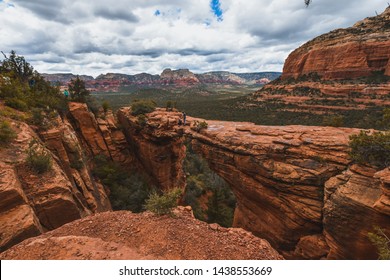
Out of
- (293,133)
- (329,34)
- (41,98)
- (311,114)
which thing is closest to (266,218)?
(293,133)

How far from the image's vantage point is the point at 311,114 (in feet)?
150

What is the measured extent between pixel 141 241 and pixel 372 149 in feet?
34.8

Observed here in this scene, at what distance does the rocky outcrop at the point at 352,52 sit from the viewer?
178 ft

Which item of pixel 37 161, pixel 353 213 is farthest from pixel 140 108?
pixel 353 213

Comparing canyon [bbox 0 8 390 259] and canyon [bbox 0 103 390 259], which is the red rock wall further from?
canyon [bbox 0 103 390 259]

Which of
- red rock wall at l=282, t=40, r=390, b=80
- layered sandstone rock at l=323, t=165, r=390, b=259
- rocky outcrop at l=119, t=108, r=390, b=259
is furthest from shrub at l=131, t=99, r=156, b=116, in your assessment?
red rock wall at l=282, t=40, r=390, b=80

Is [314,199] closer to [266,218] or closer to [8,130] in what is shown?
[266,218]

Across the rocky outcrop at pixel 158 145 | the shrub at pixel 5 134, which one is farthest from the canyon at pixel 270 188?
the rocky outcrop at pixel 158 145

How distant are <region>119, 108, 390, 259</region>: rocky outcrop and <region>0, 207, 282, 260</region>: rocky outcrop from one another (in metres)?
5.07

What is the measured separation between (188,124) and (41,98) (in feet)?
43.3

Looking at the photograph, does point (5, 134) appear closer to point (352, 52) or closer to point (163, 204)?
point (163, 204)

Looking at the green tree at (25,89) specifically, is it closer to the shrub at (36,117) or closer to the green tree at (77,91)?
the shrub at (36,117)

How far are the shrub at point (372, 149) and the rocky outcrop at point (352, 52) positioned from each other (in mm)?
61713

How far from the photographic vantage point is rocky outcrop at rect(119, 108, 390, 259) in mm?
9047
